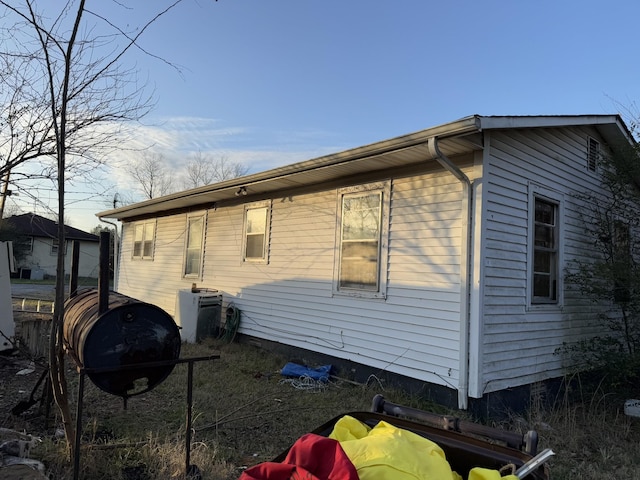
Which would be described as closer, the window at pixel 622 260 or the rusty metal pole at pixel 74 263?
the rusty metal pole at pixel 74 263

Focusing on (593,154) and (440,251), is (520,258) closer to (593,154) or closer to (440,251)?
(440,251)

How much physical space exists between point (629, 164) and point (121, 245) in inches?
538

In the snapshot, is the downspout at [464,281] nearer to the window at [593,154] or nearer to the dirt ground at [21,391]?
the window at [593,154]

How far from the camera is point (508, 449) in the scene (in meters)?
2.01

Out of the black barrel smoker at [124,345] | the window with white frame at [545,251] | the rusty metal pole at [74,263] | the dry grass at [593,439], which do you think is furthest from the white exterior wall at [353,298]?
the rusty metal pole at [74,263]

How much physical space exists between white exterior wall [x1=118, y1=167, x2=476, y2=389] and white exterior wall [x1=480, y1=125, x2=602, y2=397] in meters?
0.36

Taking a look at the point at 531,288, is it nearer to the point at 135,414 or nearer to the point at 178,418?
the point at 178,418

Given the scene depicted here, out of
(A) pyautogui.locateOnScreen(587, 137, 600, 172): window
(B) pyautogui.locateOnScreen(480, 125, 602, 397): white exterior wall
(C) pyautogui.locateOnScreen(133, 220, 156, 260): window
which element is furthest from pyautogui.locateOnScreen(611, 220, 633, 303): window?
(C) pyautogui.locateOnScreen(133, 220, 156, 260): window

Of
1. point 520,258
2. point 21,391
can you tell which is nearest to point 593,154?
point 520,258

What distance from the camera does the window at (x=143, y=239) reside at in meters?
12.8

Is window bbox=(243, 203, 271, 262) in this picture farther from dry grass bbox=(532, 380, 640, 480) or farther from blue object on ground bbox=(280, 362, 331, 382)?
dry grass bbox=(532, 380, 640, 480)

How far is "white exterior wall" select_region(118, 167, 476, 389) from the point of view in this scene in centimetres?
550

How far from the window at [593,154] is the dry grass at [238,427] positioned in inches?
140

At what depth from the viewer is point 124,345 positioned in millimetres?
3254
